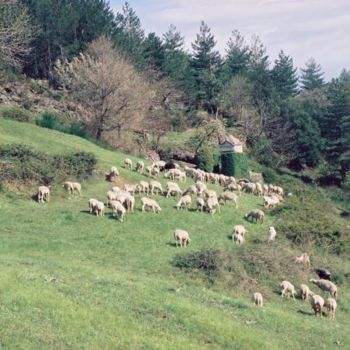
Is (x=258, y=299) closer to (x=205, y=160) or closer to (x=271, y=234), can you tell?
(x=271, y=234)

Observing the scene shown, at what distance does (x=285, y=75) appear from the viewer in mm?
111688

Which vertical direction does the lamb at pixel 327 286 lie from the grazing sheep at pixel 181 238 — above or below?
below

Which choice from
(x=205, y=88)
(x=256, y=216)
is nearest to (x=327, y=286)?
(x=256, y=216)

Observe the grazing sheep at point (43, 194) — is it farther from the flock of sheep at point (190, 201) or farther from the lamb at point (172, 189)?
the lamb at point (172, 189)

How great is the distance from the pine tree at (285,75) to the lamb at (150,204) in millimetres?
80589

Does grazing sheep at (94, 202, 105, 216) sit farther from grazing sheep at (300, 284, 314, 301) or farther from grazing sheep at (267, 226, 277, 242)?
grazing sheep at (300, 284, 314, 301)

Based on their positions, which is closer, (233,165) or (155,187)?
(155,187)

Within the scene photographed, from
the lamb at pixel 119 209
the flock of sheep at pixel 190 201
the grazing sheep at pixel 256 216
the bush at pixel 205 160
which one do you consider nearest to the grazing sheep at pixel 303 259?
the flock of sheep at pixel 190 201

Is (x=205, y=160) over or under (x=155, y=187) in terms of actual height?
over

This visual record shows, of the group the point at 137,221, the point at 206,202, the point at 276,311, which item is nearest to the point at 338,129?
the point at 206,202

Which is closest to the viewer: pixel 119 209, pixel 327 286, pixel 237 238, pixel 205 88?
pixel 327 286

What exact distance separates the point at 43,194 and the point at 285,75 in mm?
85340

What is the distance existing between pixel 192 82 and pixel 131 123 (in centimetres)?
3709

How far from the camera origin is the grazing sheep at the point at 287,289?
952 inches
